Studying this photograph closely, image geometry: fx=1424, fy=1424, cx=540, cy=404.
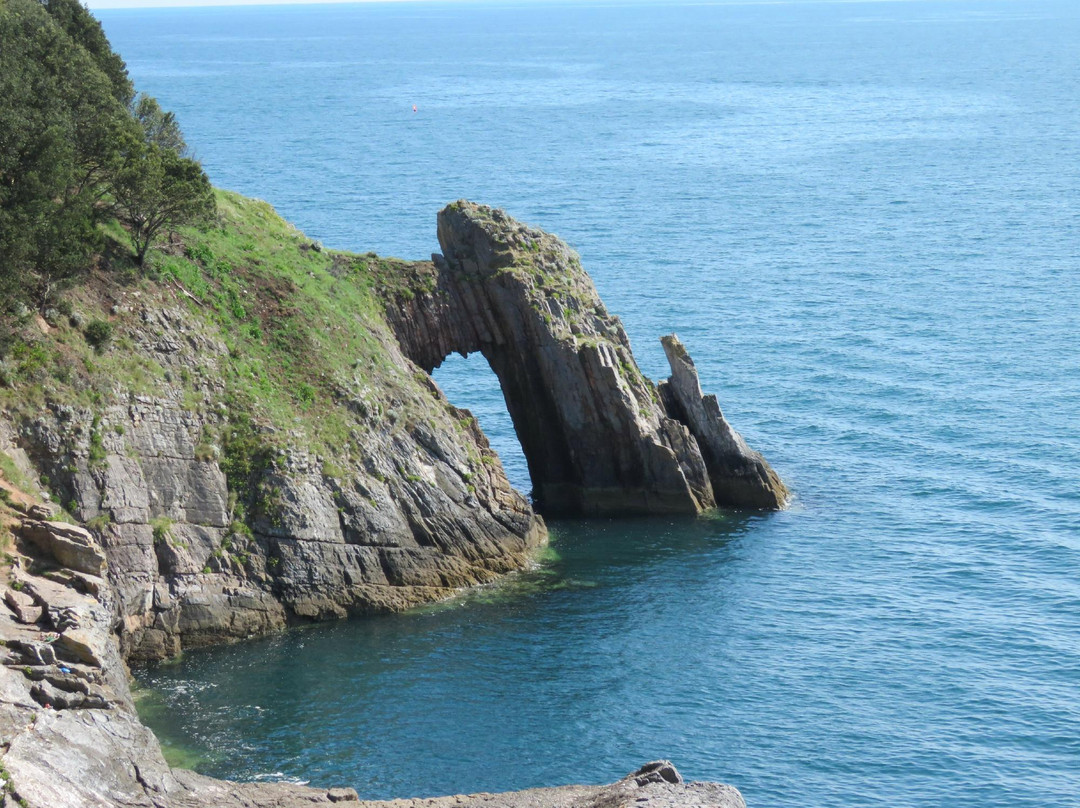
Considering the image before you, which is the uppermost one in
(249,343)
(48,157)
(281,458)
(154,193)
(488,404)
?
(48,157)

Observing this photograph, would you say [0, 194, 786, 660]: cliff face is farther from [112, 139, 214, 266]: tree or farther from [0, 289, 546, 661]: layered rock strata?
[112, 139, 214, 266]: tree

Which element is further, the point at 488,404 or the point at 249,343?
the point at 488,404

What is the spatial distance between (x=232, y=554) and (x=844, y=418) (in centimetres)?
4556

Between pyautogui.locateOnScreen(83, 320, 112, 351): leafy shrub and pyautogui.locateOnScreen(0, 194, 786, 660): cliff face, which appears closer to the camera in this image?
pyautogui.locateOnScreen(0, 194, 786, 660): cliff face

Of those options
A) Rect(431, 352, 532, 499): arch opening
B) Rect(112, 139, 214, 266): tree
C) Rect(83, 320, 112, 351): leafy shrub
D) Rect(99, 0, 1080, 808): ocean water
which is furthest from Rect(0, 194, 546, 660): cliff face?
Rect(431, 352, 532, 499): arch opening

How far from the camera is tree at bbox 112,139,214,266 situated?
67.1 meters

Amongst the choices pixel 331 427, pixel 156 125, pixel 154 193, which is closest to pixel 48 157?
pixel 154 193

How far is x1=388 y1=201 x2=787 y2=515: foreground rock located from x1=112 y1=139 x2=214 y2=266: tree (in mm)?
13865

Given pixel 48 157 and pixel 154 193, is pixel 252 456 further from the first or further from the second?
pixel 48 157

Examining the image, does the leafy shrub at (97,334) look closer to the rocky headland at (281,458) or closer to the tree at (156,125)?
the rocky headland at (281,458)

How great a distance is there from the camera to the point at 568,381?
79.5 meters

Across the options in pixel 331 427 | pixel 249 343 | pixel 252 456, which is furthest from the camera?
pixel 249 343

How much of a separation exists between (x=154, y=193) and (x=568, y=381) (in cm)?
2474

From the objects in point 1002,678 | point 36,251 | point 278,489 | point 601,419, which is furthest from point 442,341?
point 1002,678
